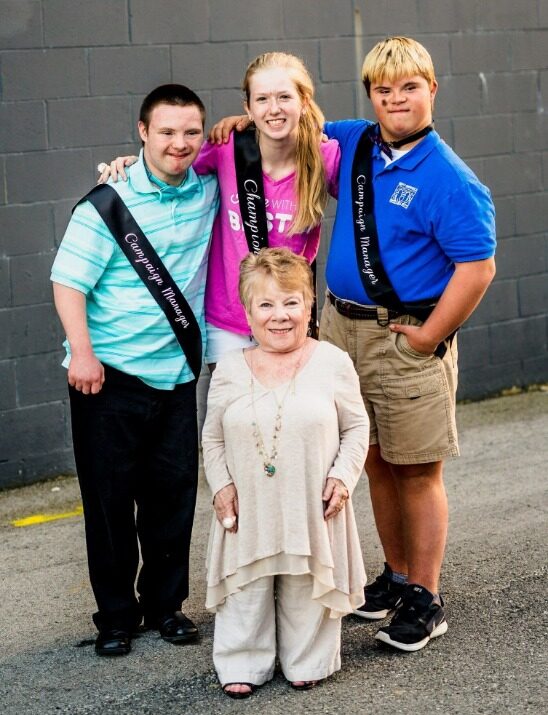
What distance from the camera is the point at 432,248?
409cm

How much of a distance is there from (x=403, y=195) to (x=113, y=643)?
1829 millimetres

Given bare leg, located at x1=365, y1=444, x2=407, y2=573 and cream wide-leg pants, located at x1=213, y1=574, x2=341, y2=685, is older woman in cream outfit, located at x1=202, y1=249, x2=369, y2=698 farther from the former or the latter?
bare leg, located at x1=365, y1=444, x2=407, y2=573

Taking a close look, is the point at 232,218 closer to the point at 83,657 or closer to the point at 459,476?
the point at 83,657

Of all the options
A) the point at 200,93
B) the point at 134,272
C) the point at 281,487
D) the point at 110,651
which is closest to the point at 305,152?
the point at 134,272

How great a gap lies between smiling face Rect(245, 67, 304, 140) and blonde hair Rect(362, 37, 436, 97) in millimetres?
277

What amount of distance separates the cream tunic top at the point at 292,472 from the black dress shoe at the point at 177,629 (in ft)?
1.44

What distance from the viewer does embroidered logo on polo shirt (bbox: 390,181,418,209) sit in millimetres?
4039

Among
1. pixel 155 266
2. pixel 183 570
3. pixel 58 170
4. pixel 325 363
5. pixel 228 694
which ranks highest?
pixel 58 170

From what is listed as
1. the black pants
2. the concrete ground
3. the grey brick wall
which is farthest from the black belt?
the grey brick wall

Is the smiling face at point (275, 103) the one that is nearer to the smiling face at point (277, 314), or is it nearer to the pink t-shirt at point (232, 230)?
the pink t-shirt at point (232, 230)

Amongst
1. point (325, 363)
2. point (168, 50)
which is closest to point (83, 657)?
point (325, 363)

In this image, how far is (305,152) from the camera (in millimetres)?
4156

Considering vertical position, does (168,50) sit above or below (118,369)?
above

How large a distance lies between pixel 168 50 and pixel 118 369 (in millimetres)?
2687
